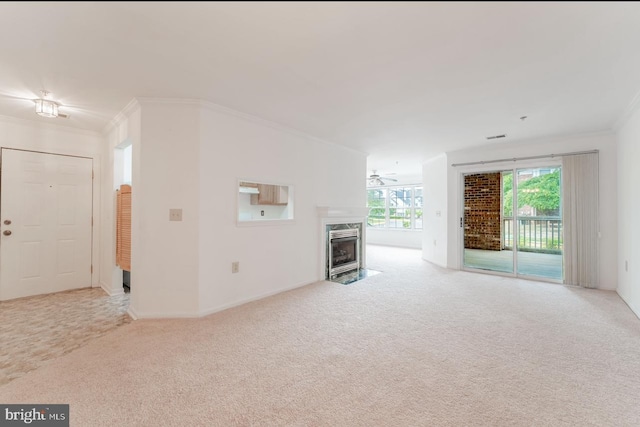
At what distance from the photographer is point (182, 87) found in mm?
2654

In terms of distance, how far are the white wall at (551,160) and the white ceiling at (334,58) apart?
0.86 m

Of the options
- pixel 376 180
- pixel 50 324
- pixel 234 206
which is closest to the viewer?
pixel 50 324

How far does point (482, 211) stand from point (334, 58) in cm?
508

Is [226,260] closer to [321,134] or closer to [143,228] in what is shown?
[143,228]

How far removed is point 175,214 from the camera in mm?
2990

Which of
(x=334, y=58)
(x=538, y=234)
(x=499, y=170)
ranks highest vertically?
(x=334, y=58)

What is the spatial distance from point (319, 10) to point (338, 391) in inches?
93.7

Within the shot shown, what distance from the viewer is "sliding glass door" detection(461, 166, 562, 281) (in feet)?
15.4

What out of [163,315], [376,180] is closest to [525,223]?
[376,180]

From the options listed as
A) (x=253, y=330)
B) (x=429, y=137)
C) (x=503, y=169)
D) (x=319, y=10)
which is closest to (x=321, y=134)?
(x=429, y=137)

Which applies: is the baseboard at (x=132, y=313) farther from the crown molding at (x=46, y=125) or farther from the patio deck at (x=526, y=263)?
the patio deck at (x=526, y=263)

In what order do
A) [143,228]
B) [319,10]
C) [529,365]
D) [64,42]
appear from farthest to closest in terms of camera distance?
[143,228] → [529,365] → [64,42] → [319,10]

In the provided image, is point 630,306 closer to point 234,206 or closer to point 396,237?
Answer: point 234,206

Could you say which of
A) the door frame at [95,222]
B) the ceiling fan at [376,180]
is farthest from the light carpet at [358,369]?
the ceiling fan at [376,180]
